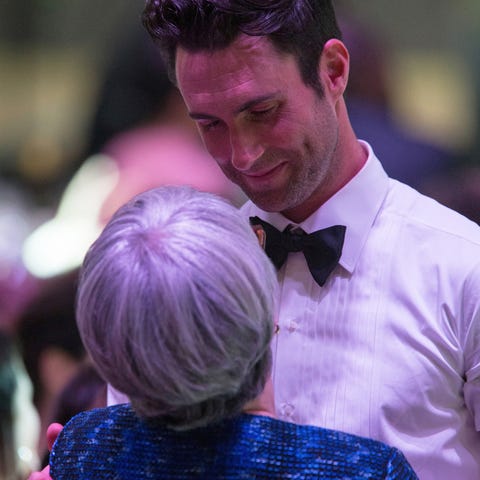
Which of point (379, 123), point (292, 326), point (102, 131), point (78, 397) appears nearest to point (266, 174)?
point (292, 326)

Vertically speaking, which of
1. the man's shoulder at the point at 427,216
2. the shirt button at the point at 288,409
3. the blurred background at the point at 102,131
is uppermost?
the man's shoulder at the point at 427,216

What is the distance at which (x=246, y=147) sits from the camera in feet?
6.31

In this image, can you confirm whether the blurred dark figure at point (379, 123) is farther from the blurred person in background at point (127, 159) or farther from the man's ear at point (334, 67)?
the man's ear at point (334, 67)

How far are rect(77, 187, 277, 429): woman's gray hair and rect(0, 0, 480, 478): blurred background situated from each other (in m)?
1.04

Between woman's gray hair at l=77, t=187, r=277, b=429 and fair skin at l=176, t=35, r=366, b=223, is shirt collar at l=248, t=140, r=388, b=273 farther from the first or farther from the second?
woman's gray hair at l=77, t=187, r=277, b=429

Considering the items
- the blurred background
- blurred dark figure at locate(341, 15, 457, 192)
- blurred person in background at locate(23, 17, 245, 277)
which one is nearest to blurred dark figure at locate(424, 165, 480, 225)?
the blurred background

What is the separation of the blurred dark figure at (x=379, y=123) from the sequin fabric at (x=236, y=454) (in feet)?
6.12

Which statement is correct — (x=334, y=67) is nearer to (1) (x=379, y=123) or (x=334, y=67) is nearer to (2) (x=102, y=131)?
(1) (x=379, y=123)

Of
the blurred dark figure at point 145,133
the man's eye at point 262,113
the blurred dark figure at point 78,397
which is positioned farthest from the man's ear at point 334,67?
the blurred dark figure at point 145,133

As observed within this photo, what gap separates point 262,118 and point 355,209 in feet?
0.79

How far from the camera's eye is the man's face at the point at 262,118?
1876 millimetres

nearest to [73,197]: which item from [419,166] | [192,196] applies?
[419,166]

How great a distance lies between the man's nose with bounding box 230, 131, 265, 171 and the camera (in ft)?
6.30

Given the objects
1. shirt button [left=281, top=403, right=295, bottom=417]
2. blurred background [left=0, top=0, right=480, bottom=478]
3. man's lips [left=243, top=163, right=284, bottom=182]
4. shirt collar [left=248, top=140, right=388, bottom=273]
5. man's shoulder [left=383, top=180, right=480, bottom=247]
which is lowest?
blurred background [left=0, top=0, right=480, bottom=478]
